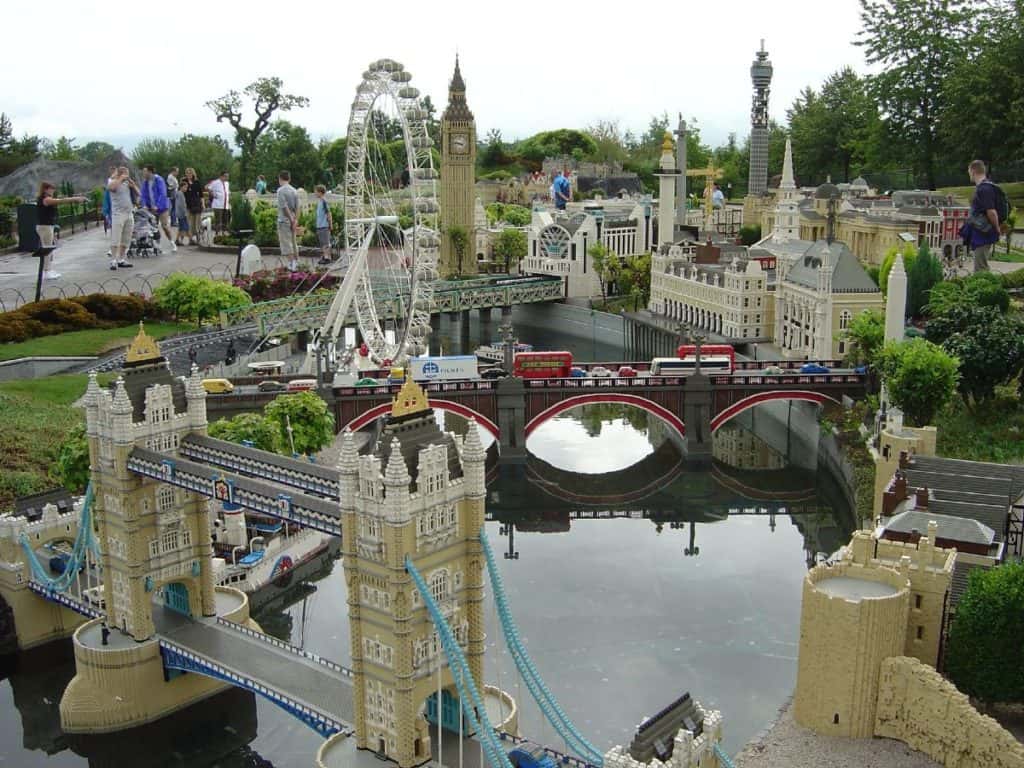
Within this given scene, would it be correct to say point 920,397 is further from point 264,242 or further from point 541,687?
point 264,242

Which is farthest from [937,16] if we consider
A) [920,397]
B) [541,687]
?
[541,687]

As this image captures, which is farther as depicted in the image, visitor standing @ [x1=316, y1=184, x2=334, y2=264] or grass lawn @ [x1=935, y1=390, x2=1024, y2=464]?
visitor standing @ [x1=316, y1=184, x2=334, y2=264]

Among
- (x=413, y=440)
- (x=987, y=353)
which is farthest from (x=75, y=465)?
(x=987, y=353)

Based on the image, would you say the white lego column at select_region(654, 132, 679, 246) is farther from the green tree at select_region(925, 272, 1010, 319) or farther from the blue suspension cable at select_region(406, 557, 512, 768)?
the blue suspension cable at select_region(406, 557, 512, 768)

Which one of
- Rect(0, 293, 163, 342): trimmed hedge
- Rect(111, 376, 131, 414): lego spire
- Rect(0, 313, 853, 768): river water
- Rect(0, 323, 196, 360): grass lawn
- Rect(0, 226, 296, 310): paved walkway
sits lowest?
Rect(0, 313, 853, 768): river water

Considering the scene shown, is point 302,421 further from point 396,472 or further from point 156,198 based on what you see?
point 156,198

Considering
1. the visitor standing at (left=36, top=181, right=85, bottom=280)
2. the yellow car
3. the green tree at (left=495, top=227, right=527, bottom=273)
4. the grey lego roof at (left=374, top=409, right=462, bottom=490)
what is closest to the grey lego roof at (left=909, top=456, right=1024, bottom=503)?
the grey lego roof at (left=374, top=409, right=462, bottom=490)

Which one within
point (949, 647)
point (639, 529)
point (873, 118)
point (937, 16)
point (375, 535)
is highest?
point (937, 16)

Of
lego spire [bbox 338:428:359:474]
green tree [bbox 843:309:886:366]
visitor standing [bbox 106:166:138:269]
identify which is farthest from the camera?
visitor standing [bbox 106:166:138:269]
